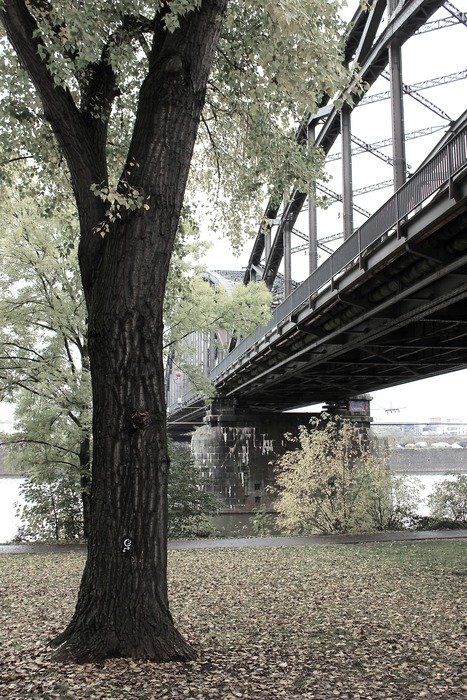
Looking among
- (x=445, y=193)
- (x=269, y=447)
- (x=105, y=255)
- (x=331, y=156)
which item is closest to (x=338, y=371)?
(x=331, y=156)

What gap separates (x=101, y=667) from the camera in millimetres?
4754

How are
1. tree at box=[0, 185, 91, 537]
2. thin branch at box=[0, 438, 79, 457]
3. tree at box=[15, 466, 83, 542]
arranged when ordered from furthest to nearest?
tree at box=[15, 466, 83, 542] → thin branch at box=[0, 438, 79, 457] → tree at box=[0, 185, 91, 537]

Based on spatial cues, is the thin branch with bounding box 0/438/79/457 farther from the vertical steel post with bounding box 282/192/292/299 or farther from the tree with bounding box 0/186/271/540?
the vertical steel post with bounding box 282/192/292/299

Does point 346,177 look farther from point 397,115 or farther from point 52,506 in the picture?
point 52,506

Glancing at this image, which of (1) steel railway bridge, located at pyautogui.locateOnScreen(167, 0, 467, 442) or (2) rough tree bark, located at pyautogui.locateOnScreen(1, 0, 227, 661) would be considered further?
(1) steel railway bridge, located at pyautogui.locateOnScreen(167, 0, 467, 442)

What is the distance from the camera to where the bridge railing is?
1223cm

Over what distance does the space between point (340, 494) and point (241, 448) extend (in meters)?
25.1

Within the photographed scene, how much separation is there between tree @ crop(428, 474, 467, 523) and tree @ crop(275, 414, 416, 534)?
2.59 feet

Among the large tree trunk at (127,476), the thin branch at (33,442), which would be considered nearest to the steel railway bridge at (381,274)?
the large tree trunk at (127,476)

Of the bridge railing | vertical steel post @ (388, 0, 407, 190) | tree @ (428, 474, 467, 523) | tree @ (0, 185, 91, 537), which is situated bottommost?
tree @ (428, 474, 467, 523)

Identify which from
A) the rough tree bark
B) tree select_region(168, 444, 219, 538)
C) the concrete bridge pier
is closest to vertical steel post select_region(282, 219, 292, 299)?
the concrete bridge pier

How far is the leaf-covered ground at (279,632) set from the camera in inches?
180

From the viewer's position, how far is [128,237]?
535 cm

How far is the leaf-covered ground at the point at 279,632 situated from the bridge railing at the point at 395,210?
6883mm
